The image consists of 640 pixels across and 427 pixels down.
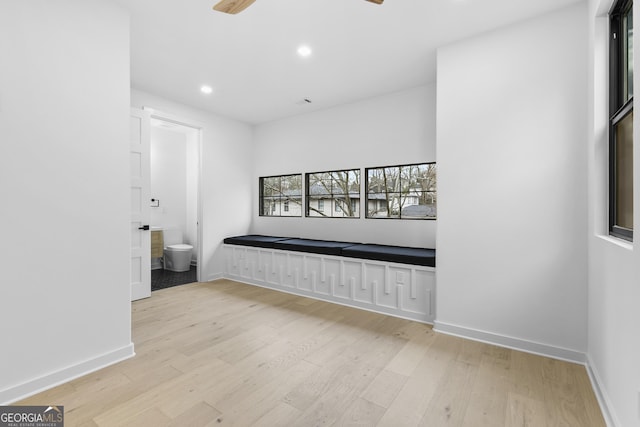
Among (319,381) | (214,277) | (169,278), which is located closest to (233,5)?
(319,381)

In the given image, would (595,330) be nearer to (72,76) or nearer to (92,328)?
(92,328)

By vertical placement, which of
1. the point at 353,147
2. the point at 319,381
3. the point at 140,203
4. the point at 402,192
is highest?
the point at 353,147

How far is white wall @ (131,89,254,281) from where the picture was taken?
4.38 metres

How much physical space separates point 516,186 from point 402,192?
1508mm

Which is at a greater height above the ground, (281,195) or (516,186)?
(281,195)

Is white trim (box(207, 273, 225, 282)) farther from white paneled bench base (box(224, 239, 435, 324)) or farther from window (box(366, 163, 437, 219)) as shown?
window (box(366, 163, 437, 219))

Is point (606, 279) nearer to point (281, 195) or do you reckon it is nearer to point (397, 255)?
point (397, 255)

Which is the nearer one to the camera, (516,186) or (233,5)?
(233,5)

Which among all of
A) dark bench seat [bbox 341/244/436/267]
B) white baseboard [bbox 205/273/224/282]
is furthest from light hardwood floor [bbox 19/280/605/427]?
white baseboard [bbox 205/273/224/282]

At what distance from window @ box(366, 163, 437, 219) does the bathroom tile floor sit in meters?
3.10

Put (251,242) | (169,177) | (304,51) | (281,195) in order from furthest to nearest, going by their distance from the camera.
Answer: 1. (169,177)
2. (281,195)
3. (251,242)
4. (304,51)

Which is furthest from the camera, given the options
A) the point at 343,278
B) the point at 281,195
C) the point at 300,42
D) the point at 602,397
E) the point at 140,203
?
the point at 281,195

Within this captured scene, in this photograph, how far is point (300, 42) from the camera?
261 cm

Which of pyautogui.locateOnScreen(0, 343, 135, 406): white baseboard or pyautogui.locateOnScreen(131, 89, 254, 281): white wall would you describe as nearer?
pyautogui.locateOnScreen(0, 343, 135, 406): white baseboard
